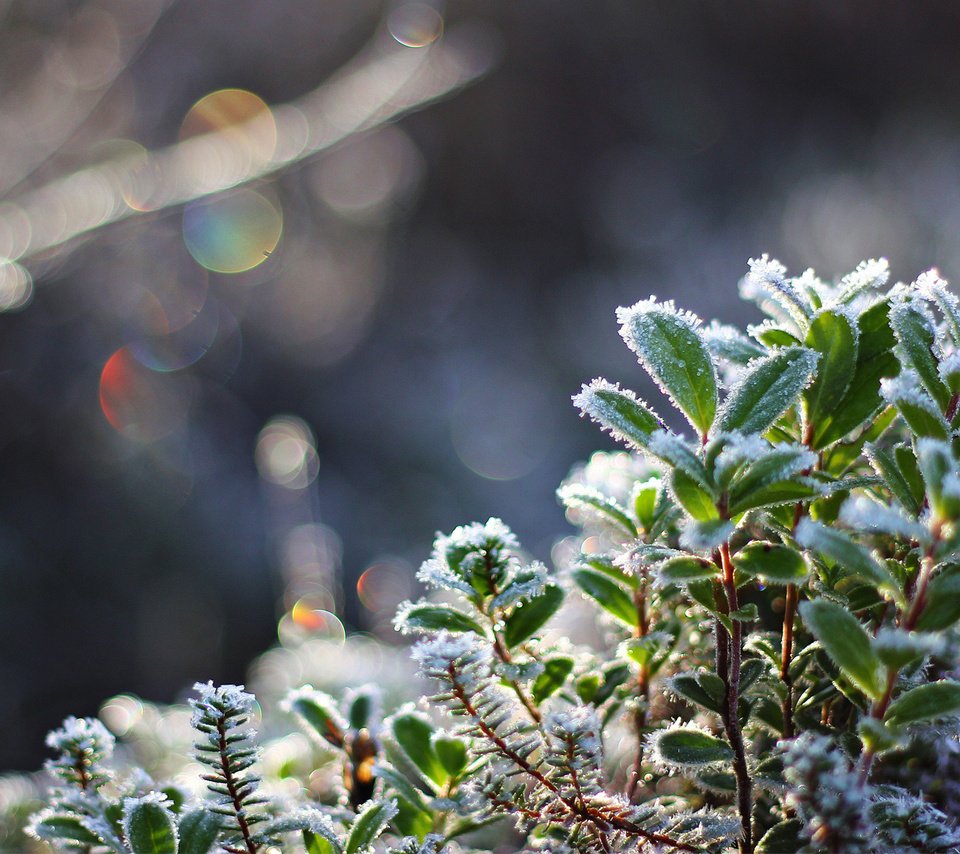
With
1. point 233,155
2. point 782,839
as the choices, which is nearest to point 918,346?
point 782,839

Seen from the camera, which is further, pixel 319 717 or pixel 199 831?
pixel 319 717

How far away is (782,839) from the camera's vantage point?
448 mm

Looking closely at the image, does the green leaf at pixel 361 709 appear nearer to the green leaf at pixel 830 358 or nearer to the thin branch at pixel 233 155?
the green leaf at pixel 830 358

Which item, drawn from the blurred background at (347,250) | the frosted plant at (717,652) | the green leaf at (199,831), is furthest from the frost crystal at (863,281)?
the blurred background at (347,250)

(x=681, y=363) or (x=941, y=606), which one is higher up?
(x=681, y=363)

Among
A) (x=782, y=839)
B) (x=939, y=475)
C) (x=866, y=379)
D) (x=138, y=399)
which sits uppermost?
(x=138, y=399)

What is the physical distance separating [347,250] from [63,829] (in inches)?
170

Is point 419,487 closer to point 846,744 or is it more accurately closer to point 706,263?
point 706,263

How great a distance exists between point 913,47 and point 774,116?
32.5 inches

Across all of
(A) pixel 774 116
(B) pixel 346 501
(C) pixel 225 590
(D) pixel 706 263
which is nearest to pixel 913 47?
(A) pixel 774 116

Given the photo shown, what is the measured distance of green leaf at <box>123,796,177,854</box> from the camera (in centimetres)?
Answer: 45

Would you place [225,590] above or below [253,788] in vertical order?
above

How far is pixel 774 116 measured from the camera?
4.64m

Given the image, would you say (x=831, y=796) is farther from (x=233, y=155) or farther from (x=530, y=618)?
(x=233, y=155)
